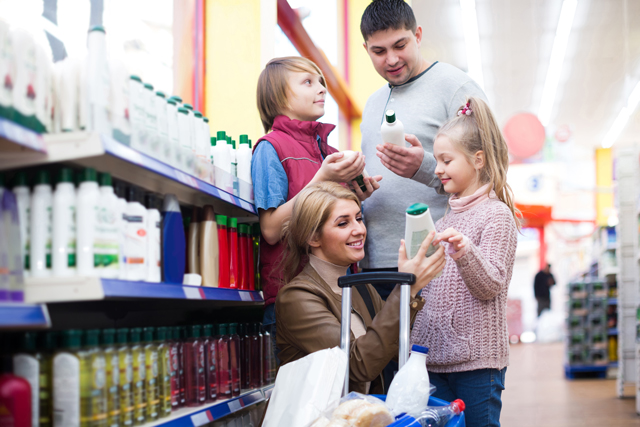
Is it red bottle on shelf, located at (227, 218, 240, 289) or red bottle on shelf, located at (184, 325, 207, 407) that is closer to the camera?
red bottle on shelf, located at (184, 325, 207, 407)

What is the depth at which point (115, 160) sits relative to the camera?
1602mm

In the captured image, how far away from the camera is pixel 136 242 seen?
64.4 inches

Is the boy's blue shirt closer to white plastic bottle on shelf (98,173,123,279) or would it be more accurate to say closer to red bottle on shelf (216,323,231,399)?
red bottle on shelf (216,323,231,399)

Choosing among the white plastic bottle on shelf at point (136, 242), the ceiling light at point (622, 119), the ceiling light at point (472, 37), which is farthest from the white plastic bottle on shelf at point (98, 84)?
the ceiling light at point (622, 119)

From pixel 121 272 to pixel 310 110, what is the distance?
4.07ft

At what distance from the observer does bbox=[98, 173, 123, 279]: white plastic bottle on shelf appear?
1471mm

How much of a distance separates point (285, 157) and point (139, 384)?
105 cm

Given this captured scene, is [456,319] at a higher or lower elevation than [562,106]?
lower

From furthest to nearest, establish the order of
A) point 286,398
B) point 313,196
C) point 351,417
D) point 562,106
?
point 562,106 < point 313,196 < point 286,398 < point 351,417

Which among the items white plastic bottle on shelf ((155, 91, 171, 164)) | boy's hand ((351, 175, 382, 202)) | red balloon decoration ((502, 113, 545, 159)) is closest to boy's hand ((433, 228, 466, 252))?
boy's hand ((351, 175, 382, 202))

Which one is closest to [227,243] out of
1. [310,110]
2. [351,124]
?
[310,110]

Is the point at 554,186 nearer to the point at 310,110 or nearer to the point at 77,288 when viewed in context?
the point at 310,110

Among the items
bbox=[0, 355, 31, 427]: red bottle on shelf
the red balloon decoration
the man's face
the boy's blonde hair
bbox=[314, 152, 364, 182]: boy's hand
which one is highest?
the red balloon decoration

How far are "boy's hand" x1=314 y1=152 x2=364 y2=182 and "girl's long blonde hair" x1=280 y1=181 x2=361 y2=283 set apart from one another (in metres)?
0.06
